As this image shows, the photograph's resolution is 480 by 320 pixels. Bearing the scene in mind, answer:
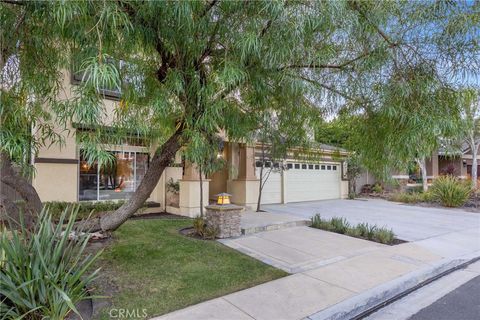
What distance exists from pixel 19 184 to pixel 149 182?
2058 millimetres

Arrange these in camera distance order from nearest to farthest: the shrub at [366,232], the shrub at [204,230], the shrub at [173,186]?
the shrub at [204,230]
the shrub at [366,232]
the shrub at [173,186]

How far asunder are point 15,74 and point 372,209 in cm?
1384

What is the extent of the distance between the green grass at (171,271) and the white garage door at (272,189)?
7050 millimetres

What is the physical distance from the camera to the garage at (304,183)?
14.7m

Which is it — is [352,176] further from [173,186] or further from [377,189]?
[173,186]

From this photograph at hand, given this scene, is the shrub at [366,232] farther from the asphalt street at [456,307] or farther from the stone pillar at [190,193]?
the stone pillar at [190,193]

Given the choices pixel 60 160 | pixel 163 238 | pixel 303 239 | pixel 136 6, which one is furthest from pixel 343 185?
pixel 136 6

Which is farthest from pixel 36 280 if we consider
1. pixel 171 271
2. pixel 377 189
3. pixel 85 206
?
pixel 377 189

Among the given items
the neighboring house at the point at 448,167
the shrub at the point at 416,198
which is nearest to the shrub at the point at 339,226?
the shrub at the point at 416,198

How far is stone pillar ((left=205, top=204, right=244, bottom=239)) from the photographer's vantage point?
7.99 metres

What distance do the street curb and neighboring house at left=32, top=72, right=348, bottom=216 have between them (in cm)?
237

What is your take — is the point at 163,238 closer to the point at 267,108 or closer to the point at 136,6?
the point at 267,108

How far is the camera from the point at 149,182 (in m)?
4.91

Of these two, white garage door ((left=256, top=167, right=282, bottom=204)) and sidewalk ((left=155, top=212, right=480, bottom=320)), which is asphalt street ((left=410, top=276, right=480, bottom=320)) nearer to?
sidewalk ((left=155, top=212, right=480, bottom=320))
